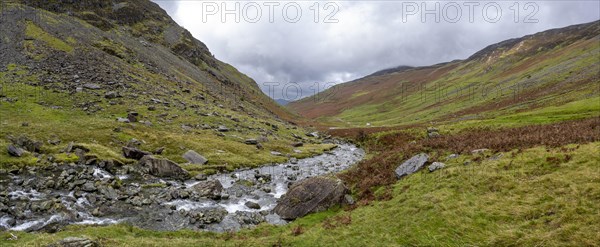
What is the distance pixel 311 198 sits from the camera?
86.2 ft

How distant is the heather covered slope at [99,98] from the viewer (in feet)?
134

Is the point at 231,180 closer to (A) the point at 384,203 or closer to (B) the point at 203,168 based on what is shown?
(B) the point at 203,168

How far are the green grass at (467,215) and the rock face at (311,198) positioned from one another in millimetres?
1411

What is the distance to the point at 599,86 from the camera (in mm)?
80062

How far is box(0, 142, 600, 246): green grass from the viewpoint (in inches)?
572

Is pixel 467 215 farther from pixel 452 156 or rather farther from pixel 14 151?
pixel 14 151

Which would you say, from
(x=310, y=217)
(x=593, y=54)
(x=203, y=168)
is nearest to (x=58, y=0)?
(x=203, y=168)

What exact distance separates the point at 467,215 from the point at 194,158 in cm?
3376

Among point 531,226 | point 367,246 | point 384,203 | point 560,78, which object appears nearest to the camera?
point 531,226

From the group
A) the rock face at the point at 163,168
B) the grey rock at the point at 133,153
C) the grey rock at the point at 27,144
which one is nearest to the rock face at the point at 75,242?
the rock face at the point at 163,168

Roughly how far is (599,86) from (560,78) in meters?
33.5

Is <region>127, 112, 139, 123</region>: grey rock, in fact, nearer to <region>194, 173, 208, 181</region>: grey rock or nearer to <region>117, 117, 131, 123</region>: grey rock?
<region>117, 117, 131, 123</region>: grey rock

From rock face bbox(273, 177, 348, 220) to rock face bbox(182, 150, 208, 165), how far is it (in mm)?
17674

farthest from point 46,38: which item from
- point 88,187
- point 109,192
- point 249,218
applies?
point 249,218
